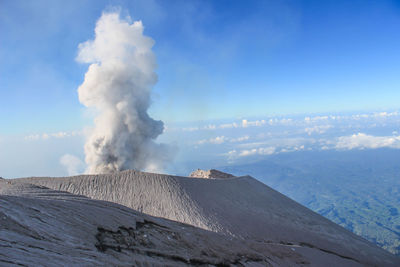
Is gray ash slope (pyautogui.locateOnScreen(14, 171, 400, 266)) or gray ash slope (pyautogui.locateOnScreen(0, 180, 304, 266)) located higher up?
gray ash slope (pyautogui.locateOnScreen(0, 180, 304, 266))

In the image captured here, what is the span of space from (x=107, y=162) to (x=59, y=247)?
33458 mm

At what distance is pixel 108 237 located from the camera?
682 cm

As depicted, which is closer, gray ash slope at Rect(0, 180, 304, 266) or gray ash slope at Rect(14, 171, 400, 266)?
gray ash slope at Rect(0, 180, 304, 266)

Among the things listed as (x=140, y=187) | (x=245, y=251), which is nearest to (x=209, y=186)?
(x=140, y=187)

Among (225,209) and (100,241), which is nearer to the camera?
(100,241)

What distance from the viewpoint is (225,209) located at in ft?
55.8

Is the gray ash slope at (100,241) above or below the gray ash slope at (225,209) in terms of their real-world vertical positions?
above

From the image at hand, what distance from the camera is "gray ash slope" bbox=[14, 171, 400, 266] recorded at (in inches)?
558

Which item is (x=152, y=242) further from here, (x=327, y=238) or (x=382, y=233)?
(x=382, y=233)

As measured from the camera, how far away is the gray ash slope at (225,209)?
14.2m

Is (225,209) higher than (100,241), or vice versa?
(100,241)

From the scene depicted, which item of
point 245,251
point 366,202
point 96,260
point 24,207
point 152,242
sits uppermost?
point 24,207

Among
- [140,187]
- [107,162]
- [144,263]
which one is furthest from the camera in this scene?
[107,162]

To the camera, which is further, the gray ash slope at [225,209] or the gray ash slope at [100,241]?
the gray ash slope at [225,209]
